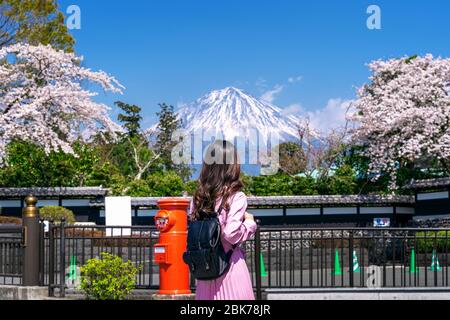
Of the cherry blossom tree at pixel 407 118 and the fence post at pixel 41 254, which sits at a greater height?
the cherry blossom tree at pixel 407 118

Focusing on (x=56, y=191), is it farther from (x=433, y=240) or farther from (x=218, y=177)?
(x=218, y=177)

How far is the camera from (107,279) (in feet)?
42.3

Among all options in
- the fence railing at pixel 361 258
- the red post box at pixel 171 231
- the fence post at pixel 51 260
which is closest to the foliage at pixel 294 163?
the fence railing at pixel 361 258

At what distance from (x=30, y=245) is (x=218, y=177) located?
7295mm

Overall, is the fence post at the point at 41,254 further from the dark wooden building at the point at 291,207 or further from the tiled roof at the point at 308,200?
the tiled roof at the point at 308,200

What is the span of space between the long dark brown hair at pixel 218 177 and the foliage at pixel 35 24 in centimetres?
3308

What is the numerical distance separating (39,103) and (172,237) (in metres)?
21.7

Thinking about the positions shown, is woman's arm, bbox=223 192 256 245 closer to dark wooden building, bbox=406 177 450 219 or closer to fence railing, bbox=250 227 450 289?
fence railing, bbox=250 227 450 289

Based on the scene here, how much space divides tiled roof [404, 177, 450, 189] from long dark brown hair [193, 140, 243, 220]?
27511 mm

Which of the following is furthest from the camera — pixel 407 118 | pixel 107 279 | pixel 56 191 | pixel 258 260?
pixel 56 191

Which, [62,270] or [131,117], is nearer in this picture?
[62,270]

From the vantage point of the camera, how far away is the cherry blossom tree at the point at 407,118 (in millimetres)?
33438

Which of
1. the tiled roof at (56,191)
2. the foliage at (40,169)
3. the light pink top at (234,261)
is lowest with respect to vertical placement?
the light pink top at (234,261)

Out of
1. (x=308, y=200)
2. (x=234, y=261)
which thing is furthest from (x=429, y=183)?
(x=234, y=261)
